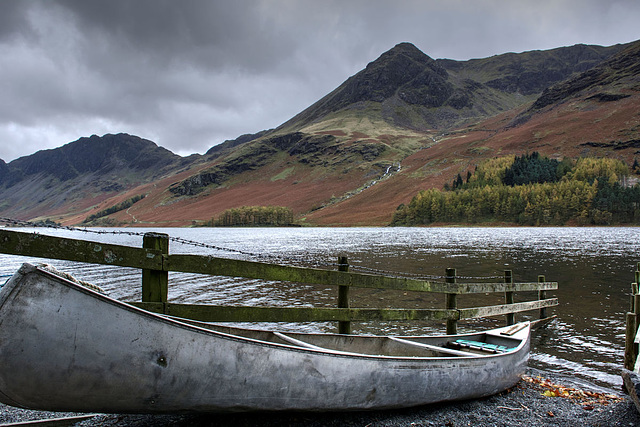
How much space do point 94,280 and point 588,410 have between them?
1024 inches

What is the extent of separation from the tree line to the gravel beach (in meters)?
153

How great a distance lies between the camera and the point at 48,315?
3.15 m

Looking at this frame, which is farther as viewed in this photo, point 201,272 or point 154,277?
point 201,272

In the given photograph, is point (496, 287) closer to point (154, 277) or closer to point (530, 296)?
point (154, 277)

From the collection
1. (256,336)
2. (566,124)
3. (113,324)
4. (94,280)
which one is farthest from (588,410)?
(566,124)

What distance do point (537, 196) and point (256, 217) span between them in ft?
362

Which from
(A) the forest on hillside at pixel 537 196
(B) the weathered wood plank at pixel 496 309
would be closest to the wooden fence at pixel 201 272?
(B) the weathered wood plank at pixel 496 309

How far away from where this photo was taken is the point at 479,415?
232 inches

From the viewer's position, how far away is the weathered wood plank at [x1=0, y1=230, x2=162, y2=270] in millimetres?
3553

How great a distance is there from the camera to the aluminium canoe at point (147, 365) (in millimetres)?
3109

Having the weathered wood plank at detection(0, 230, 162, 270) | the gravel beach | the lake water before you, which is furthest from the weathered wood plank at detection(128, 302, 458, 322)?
the gravel beach

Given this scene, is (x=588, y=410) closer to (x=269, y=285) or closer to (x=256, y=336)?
(x=256, y=336)

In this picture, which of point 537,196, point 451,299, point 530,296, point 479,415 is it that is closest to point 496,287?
point 451,299

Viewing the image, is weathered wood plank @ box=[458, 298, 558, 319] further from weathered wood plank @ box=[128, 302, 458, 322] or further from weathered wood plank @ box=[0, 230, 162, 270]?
weathered wood plank @ box=[0, 230, 162, 270]
